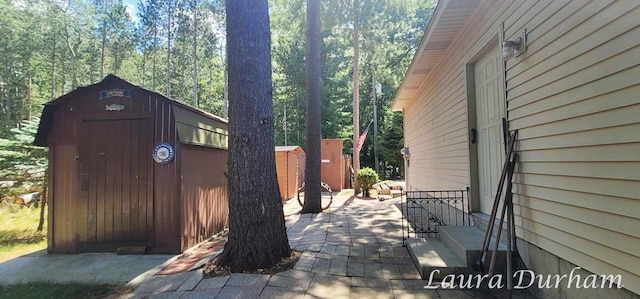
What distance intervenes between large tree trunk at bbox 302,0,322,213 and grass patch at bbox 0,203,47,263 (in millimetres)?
4782

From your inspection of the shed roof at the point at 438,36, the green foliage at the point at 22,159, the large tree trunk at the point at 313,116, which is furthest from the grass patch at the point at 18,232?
the shed roof at the point at 438,36

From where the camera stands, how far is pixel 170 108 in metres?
4.36

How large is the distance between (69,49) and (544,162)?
25947 mm

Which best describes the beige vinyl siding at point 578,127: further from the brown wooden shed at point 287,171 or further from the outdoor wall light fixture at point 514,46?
the brown wooden shed at point 287,171

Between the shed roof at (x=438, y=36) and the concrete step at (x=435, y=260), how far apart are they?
9.32 ft

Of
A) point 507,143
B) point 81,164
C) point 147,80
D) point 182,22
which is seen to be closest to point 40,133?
point 81,164

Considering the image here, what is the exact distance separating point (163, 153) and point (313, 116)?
3.85 metres

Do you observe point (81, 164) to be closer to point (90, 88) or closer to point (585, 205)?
point (90, 88)

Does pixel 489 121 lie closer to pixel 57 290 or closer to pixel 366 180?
pixel 57 290

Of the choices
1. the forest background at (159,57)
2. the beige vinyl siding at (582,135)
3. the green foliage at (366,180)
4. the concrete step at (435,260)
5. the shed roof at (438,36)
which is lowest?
the concrete step at (435,260)

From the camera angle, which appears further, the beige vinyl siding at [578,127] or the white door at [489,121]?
the white door at [489,121]

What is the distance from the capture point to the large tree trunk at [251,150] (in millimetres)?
3254

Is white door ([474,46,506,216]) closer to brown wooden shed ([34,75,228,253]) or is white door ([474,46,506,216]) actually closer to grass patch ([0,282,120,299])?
brown wooden shed ([34,75,228,253])

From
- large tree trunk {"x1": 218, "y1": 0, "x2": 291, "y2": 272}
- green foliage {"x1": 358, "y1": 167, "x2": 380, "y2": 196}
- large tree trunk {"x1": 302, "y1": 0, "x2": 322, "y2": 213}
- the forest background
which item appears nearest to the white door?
large tree trunk {"x1": 218, "y1": 0, "x2": 291, "y2": 272}
